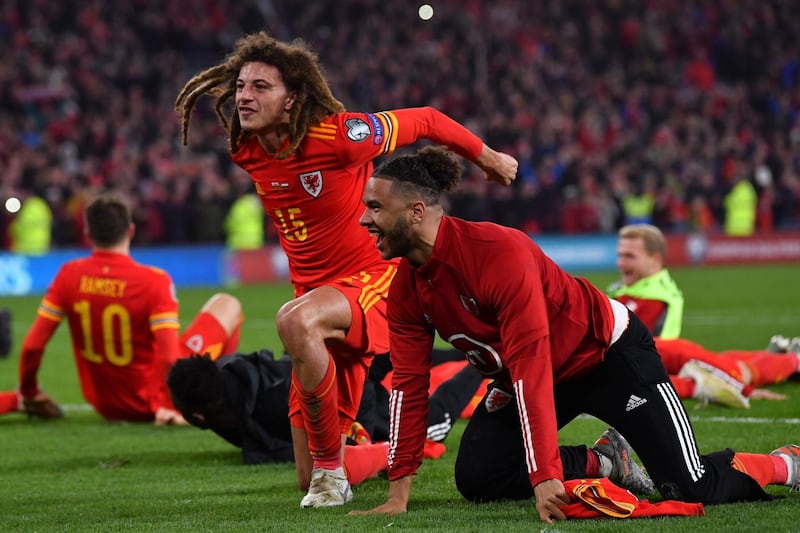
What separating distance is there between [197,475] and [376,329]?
1.31m

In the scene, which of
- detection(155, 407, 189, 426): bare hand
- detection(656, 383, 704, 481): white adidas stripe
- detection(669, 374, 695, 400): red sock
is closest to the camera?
detection(656, 383, 704, 481): white adidas stripe

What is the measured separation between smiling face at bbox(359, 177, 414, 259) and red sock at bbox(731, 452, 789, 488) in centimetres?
152

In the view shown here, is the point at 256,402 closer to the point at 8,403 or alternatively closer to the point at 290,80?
the point at 290,80

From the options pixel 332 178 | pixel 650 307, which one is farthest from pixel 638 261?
pixel 332 178

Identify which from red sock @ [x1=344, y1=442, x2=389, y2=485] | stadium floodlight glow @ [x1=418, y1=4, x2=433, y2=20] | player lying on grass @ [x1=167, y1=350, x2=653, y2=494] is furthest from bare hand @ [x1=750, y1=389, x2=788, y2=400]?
stadium floodlight glow @ [x1=418, y1=4, x2=433, y2=20]

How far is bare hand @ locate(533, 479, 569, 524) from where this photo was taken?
4.08 metres

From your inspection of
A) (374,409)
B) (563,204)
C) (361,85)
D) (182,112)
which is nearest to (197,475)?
(374,409)

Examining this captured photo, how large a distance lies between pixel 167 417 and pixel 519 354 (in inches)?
163

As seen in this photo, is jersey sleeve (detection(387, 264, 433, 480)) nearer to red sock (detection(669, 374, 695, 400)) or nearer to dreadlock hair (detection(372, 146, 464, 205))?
dreadlock hair (detection(372, 146, 464, 205))

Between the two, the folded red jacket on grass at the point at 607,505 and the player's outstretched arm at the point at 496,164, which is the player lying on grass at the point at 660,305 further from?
the folded red jacket on grass at the point at 607,505

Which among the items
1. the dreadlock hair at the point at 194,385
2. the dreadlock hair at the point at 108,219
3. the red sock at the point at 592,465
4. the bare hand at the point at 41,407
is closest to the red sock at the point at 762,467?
the red sock at the point at 592,465

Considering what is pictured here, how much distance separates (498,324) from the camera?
4.34m

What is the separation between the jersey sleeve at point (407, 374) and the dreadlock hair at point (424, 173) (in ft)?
1.14

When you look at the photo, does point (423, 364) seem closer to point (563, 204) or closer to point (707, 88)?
point (563, 204)
